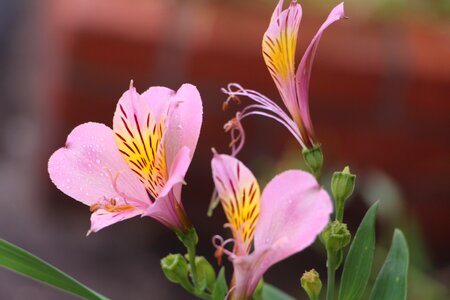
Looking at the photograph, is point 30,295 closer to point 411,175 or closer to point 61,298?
point 61,298

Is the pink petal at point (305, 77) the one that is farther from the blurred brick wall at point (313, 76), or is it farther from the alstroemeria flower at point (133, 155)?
the blurred brick wall at point (313, 76)

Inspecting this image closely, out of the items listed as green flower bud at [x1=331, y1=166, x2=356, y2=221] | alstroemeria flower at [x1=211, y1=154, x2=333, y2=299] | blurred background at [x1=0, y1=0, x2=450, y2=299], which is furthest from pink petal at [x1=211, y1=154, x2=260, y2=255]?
blurred background at [x1=0, y1=0, x2=450, y2=299]

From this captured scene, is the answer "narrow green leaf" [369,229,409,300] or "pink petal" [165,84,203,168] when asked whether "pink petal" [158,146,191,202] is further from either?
"narrow green leaf" [369,229,409,300]

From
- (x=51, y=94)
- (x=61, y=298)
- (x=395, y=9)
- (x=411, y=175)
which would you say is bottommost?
(x=61, y=298)

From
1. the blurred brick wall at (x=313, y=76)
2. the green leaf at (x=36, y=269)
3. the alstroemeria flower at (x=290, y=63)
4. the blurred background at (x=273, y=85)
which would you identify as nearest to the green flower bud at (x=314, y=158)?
the alstroemeria flower at (x=290, y=63)

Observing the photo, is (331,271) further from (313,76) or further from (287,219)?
(313,76)

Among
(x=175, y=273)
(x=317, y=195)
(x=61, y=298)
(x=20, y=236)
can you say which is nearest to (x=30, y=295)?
(x=61, y=298)

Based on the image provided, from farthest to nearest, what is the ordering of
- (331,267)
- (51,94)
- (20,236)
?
(20,236) < (51,94) < (331,267)

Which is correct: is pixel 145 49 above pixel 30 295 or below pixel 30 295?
above
